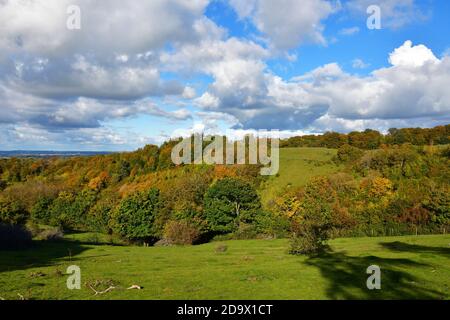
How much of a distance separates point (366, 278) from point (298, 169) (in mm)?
76387

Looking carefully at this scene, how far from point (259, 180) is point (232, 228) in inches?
1096

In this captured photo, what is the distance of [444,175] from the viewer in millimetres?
75188

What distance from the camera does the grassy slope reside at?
293ft

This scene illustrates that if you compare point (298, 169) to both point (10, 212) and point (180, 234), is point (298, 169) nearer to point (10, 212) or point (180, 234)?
point (180, 234)

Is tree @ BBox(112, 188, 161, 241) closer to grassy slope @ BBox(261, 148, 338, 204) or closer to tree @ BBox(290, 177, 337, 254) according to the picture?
tree @ BBox(290, 177, 337, 254)

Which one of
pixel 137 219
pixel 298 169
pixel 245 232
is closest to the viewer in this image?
pixel 245 232

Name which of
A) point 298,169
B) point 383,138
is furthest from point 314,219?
point 383,138

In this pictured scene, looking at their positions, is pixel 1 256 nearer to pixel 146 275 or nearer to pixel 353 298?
pixel 146 275

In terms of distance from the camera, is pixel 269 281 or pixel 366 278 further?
pixel 269 281

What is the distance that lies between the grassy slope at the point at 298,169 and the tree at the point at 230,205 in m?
12.2

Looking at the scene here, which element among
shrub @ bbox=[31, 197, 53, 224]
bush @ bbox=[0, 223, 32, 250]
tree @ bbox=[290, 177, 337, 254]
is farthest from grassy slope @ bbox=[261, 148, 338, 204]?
shrub @ bbox=[31, 197, 53, 224]

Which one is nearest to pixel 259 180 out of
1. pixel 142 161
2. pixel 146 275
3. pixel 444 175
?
pixel 444 175

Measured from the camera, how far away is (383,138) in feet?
399

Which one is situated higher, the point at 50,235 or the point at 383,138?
the point at 383,138
